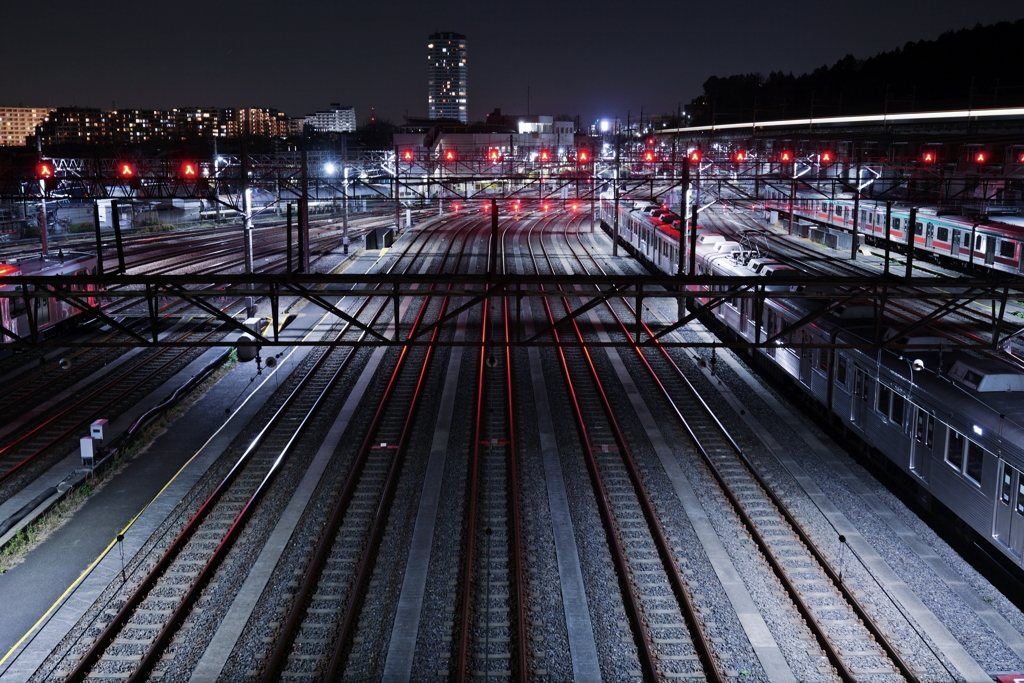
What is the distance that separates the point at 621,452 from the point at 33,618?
9.56 m

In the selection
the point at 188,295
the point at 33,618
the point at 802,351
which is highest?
the point at 188,295

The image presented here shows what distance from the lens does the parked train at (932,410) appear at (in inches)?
404

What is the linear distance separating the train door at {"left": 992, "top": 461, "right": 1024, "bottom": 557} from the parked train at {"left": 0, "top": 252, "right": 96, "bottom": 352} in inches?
796

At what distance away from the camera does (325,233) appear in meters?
50.8

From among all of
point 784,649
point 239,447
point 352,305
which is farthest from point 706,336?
point 784,649

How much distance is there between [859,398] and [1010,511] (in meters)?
4.59

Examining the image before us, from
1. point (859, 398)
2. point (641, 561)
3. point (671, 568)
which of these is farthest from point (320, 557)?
point (859, 398)

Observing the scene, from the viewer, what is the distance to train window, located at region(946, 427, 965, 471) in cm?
1116

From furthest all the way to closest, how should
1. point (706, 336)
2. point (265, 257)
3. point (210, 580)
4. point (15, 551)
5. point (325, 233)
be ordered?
point (325, 233), point (265, 257), point (706, 336), point (15, 551), point (210, 580)

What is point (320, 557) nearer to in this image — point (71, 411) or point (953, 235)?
point (71, 411)

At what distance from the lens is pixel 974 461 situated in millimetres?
10875

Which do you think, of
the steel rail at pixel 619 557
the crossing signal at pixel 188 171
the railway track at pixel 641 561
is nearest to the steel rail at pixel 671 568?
the railway track at pixel 641 561

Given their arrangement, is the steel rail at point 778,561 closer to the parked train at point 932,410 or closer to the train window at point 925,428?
the parked train at point 932,410

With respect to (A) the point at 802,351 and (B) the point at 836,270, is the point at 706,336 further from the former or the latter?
(B) the point at 836,270
